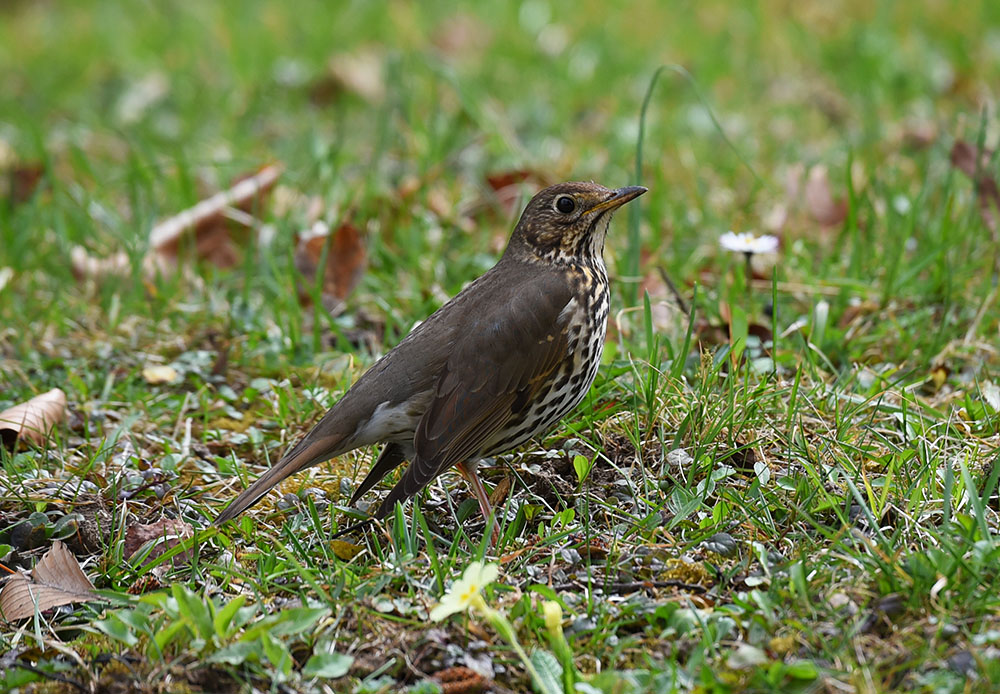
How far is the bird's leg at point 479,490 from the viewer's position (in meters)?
3.55

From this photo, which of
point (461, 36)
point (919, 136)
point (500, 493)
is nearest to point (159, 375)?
point (500, 493)

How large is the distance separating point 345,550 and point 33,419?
1432 mm

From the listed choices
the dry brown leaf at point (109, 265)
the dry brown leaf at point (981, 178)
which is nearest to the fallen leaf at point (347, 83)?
the dry brown leaf at point (109, 265)

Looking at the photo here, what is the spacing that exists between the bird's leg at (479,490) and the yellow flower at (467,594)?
1.66 feet

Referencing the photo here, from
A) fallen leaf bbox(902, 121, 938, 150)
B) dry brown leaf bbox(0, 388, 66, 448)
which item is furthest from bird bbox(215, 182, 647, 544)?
fallen leaf bbox(902, 121, 938, 150)

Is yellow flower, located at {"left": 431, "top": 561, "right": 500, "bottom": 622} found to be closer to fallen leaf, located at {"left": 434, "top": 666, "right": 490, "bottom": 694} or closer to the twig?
fallen leaf, located at {"left": 434, "top": 666, "right": 490, "bottom": 694}

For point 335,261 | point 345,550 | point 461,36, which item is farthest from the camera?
point 461,36

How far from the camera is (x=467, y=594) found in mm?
2936

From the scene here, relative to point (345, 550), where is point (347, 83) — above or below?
above

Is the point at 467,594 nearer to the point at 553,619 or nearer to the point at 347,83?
the point at 553,619

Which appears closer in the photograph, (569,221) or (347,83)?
(569,221)

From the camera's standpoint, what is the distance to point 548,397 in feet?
12.4

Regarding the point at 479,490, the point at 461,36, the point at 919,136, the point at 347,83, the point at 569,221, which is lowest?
the point at 479,490

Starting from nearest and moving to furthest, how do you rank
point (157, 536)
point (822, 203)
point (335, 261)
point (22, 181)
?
point (157, 536) → point (335, 261) → point (822, 203) → point (22, 181)
